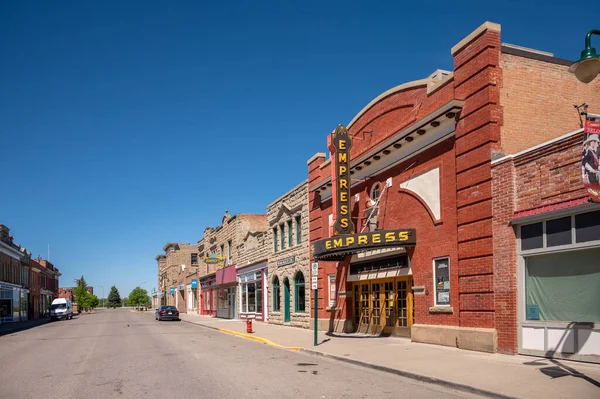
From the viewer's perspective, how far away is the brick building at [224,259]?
145 feet

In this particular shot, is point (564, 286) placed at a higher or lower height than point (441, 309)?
higher

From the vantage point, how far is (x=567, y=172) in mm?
12680

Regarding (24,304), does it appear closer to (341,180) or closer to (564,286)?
(341,180)

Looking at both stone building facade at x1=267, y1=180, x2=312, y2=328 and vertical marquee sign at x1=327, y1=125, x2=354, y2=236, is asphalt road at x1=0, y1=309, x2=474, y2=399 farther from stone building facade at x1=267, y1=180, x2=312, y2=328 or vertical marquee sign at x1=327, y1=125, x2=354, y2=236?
stone building facade at x1=267, y1=180, x2=312, y2=328

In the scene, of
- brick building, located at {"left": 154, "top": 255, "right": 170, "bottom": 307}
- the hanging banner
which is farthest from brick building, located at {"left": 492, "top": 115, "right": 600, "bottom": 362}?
brick building, located at {"left": 154, "top": 255, "right": 170, "bottom": 307}

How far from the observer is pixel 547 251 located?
13.1 meters

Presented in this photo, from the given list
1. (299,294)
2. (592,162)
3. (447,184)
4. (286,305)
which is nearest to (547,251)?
(447,184)

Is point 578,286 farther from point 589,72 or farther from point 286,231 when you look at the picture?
point 286,231

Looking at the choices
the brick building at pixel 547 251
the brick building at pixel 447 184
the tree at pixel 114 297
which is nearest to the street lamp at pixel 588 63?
the brick building at pixel 547 251

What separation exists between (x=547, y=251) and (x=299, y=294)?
1857cm

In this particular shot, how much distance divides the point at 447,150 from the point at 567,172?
4.76 meters

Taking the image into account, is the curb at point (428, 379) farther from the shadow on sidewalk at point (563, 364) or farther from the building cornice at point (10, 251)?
the building cornice at point (10, 251)

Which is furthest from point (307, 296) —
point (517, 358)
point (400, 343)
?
point (517, 358)

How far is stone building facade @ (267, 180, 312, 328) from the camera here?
29094mm
